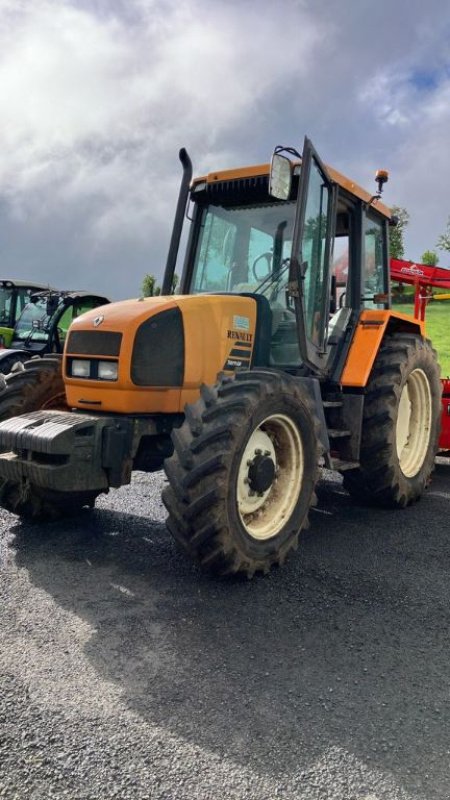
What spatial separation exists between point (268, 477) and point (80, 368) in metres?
1.45

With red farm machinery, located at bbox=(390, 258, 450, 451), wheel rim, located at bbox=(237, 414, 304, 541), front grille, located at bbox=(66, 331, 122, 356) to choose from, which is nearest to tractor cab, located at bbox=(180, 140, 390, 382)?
wheel rim, located at bbox=(237, 414, 304, 541)

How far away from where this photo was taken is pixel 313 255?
185 inches

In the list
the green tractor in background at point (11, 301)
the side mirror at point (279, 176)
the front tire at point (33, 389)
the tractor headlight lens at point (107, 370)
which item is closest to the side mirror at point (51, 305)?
the green tractor in background at point (11, 301)

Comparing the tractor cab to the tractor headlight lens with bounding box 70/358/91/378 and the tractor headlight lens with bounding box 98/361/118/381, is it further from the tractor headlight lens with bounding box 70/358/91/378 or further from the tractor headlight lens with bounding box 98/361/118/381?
the tractor headlight lens with bounding box 70/358/91/378

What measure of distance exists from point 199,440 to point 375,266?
3223mm

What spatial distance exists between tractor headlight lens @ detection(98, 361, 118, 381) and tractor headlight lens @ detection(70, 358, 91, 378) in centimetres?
11

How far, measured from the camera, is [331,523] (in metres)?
5.06

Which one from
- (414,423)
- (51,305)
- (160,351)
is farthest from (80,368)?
(51,305)

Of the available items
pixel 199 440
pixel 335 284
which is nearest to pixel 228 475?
pixel 199 440

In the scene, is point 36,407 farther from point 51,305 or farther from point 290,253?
point 51,305

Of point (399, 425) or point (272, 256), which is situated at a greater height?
point (272, 256)

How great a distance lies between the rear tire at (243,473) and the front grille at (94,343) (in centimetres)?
77

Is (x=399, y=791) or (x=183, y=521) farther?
(x=183, y=521)

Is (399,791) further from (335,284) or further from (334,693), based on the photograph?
(335,284)
